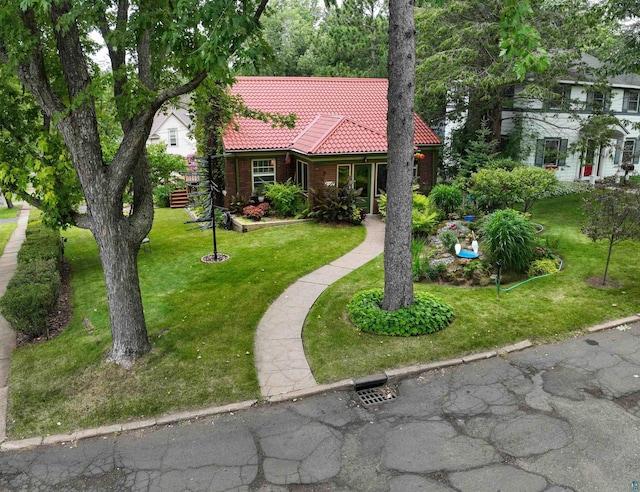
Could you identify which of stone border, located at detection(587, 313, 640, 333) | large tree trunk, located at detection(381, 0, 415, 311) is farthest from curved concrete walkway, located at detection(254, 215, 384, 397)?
stone border, located at detection(587, 313, 640, 333)

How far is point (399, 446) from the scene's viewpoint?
576cm

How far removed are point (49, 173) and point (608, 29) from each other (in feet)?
72.6

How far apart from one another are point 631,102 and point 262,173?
2174cm

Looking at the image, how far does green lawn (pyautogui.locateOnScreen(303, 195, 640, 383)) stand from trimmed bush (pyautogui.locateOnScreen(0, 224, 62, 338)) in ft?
15.9

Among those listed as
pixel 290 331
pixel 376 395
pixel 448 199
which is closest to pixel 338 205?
pixel 448 199

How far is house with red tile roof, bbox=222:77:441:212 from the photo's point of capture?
17703 mm

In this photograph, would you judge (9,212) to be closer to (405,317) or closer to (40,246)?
(40,246)

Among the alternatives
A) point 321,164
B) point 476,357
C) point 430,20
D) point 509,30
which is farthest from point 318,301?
point 430,20

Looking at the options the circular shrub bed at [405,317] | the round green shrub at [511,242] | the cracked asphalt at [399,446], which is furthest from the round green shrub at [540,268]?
the cracked asphalt at [399,446]

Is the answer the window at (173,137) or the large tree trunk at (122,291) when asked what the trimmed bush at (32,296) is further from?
the window at (173,137)

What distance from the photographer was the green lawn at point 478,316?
7.83 metres

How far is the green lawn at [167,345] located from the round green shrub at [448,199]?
13.7 ft

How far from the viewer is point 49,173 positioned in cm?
728

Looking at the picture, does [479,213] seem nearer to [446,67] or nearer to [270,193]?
[446,67]
